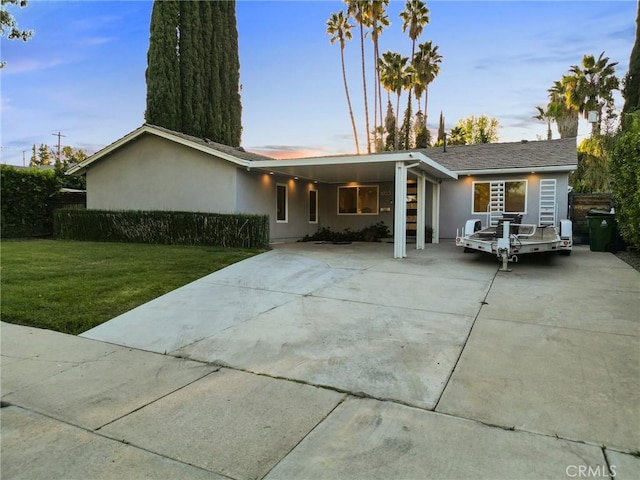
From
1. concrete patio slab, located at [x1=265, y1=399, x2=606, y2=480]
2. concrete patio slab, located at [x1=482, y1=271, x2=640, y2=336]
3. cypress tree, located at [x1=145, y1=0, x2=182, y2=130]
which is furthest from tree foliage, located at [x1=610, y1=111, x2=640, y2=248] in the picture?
cypress tree, located at [x1=145, y1=0, x2=182, y2=130]

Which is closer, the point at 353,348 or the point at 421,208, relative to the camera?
the point at 353,348

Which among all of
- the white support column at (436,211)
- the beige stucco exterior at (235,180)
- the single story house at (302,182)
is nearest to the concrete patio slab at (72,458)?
the beige stucco exterior at (235,180)

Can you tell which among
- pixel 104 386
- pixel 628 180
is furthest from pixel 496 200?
pixel 104 386

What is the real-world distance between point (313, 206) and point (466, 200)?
621cm

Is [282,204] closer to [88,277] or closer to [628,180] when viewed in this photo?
[88,277]

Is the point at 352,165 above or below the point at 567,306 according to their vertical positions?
above

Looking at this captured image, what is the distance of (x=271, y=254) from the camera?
10633 millimetres

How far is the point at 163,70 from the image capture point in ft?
77.8

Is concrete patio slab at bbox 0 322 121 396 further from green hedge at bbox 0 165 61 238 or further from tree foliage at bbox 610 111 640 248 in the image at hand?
green hedge at bbox 0 165 61 238

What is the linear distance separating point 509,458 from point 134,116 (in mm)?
27665

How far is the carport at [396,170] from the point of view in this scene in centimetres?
1038

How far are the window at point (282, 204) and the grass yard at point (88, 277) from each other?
4.33 metres

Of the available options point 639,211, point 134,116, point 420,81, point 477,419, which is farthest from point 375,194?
point 420,81

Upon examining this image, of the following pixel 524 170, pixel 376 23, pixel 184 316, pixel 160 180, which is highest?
pixel 376 23
